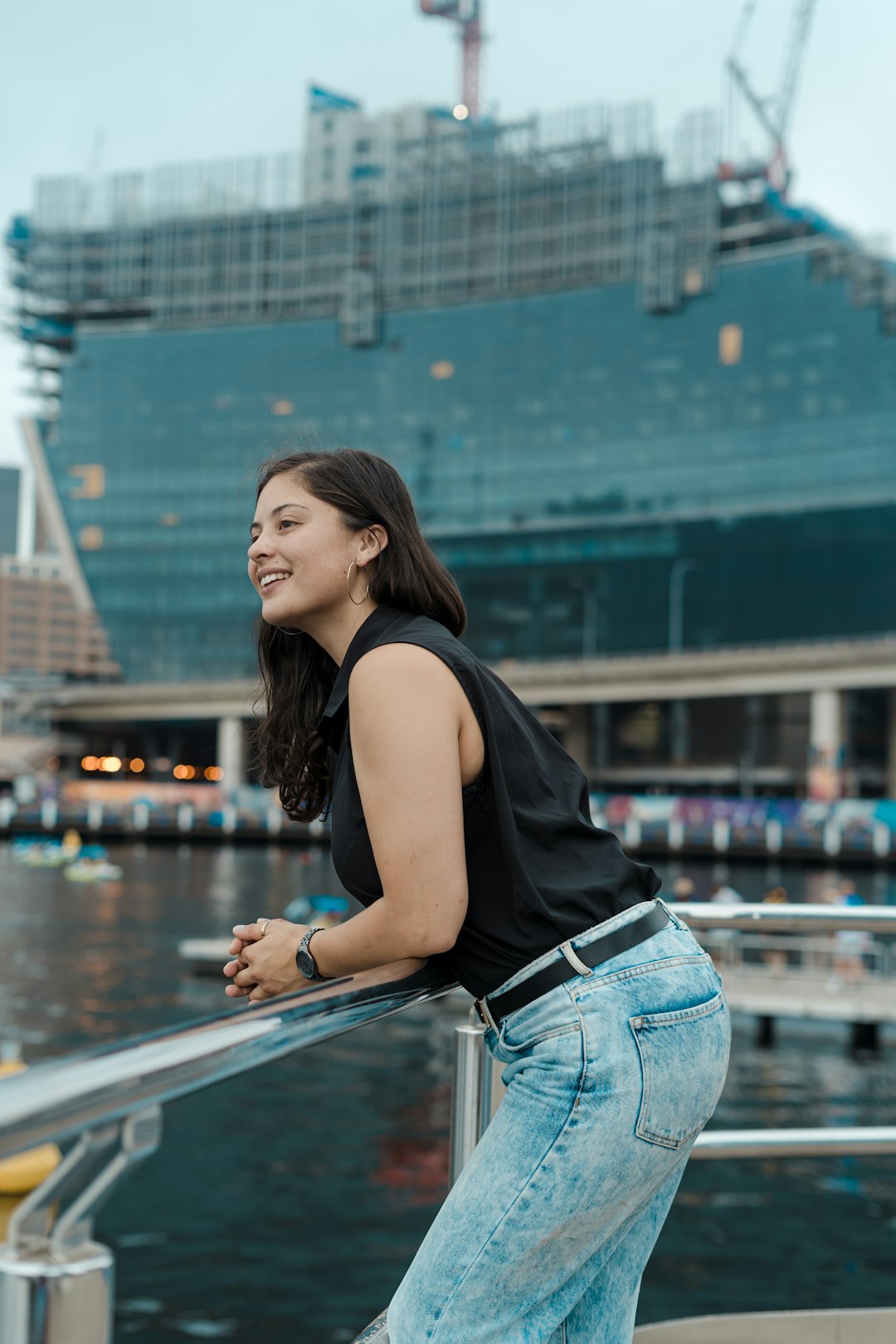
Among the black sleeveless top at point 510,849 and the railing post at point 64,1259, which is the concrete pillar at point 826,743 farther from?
the railing post at point 64,1259

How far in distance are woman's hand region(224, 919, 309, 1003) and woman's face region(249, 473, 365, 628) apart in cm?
54

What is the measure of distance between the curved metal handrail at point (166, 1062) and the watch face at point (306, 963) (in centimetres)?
21

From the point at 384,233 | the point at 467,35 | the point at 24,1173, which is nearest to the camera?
A: the point at 24,1173

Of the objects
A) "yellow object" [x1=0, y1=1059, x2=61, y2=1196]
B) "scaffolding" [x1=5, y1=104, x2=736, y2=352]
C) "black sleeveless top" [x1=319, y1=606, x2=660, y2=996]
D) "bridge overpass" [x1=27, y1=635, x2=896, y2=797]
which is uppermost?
"scaffolding" [x1=5, y1=104, x2=736, y2=352]

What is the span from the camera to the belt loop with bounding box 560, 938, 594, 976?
1972 millimetres

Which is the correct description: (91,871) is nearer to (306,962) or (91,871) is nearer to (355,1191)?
(355,1191)

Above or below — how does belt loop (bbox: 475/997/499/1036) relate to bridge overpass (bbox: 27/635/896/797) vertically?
above

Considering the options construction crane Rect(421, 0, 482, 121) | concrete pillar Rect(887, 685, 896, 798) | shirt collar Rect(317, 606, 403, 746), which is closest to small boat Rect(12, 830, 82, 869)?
concrete pillar Rect(887, 685, 896, 798)

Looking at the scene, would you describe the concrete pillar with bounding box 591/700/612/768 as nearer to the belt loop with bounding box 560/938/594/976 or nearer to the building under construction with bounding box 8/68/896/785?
the building under construction with bounding box 8/68/896/785

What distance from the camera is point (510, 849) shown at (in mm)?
1984

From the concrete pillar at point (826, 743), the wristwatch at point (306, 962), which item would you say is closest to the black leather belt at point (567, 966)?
the wristwatch at point (306, 962)

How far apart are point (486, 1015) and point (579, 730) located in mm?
92864

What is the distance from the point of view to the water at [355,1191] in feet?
43.7

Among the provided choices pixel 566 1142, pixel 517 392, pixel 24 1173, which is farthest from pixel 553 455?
pixel 566 1142
